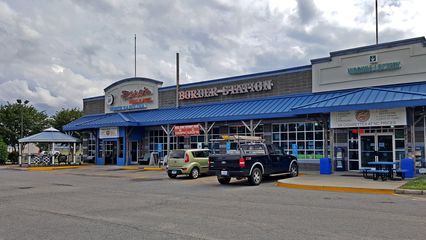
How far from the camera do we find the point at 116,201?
43.9ft

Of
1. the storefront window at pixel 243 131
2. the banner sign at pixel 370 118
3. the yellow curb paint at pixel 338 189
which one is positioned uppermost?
the banner sign at pixel 370 118

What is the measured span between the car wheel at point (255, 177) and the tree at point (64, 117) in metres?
49.6

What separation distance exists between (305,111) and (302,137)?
4.01 meters

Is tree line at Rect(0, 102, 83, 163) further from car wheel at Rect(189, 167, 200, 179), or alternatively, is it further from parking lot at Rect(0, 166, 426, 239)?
parking lot at Rect(0, 166, 426, 239)

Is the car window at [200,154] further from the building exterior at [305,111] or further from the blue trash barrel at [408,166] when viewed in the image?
the blue trash barrel at [408,166]

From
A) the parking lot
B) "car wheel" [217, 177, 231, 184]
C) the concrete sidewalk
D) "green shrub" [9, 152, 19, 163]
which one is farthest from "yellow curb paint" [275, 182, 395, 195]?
"green shrub" [9, 152, 19, 163]

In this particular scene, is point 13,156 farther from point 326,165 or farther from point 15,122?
point 326,165

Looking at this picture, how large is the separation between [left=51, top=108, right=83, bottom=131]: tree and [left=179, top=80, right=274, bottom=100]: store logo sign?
33927 mm

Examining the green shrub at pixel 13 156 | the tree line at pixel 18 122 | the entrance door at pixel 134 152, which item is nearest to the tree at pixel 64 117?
the tree line at pixel 18 122

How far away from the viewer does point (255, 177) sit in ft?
58.7

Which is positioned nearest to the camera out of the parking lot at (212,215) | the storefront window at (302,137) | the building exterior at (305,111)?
the parking lot at (212,215)

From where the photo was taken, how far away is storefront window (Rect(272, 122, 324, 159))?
25469 millimetres

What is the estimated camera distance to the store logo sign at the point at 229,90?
2914cm

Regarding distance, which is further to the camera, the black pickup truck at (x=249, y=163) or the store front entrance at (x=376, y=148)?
the store front entrance at (x=376, y=148)
